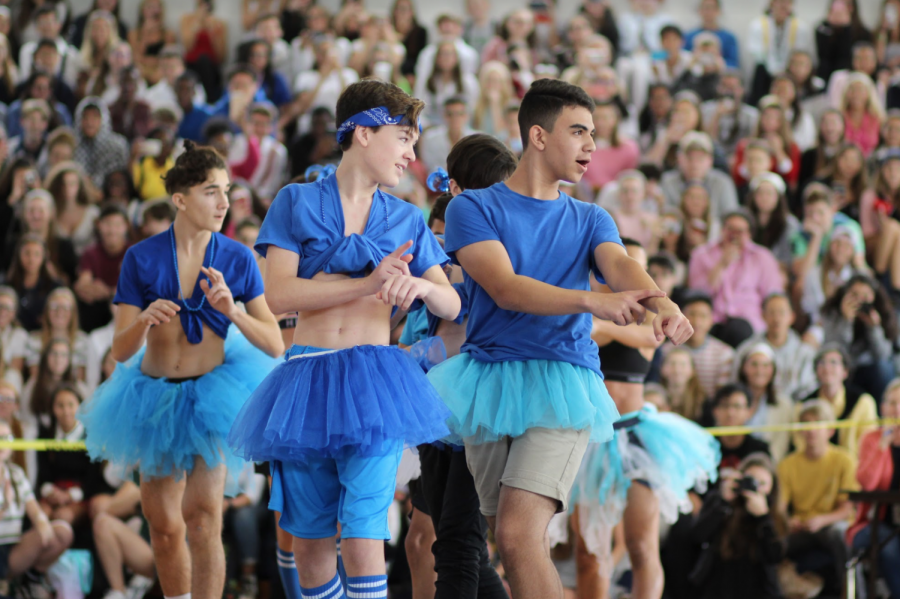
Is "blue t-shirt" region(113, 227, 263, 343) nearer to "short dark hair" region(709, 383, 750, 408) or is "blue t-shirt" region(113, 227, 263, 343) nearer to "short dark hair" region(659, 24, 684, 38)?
"short dark hair" region(709, 383, 750, 408)

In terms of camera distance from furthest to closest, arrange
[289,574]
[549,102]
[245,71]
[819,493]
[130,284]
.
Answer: [245,71], [819,493], [289,574], [130,284], [549,102]

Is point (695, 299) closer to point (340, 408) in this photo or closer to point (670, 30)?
point (340, 408)

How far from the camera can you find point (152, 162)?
896cm

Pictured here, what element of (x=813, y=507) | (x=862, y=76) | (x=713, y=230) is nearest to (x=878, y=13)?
(x=862, y=76)

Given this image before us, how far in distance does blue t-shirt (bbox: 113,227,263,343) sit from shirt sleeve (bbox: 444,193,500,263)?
1.17 metres

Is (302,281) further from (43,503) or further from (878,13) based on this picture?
(878,13)

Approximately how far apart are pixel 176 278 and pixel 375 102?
1365 mm

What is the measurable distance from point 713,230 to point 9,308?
217 inches

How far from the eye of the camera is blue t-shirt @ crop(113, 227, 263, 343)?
4254 millimetres

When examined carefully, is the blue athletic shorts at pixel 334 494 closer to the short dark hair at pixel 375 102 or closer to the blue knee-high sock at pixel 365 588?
the blue knee-high sock at pixel 365 588

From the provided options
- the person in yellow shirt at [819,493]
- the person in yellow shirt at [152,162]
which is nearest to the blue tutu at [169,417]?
the person in yellow shirt at [819,493]

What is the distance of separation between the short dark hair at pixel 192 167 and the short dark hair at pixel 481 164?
3.20 feet

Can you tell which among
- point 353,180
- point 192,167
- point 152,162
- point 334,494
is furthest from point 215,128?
point 334,494

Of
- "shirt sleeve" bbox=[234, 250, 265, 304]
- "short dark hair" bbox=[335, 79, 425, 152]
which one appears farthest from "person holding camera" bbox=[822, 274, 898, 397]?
"short dark hair" bbox=[335, 79, 425, 152]
